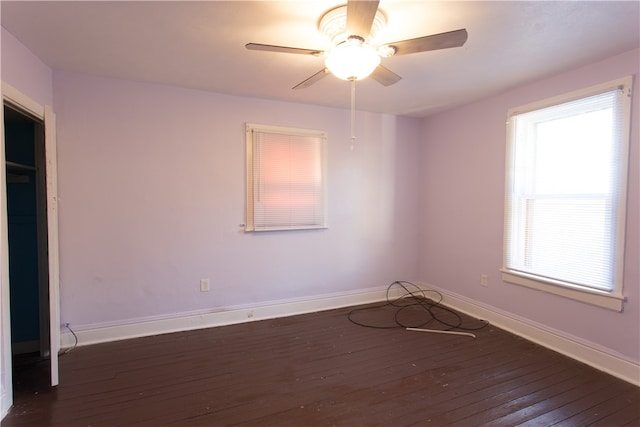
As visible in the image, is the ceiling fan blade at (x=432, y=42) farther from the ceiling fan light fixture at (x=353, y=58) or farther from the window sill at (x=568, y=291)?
the window sill at (x=568, y=291)

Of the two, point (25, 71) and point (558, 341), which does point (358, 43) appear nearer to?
point (25, 71)

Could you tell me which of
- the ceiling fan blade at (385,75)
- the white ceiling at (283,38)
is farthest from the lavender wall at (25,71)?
the ceiling fan blade at (385,75)

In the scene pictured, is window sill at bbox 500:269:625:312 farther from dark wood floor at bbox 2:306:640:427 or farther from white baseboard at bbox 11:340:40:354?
white baseboard at bbox 11:340:40:354

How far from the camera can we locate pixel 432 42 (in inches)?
66.2

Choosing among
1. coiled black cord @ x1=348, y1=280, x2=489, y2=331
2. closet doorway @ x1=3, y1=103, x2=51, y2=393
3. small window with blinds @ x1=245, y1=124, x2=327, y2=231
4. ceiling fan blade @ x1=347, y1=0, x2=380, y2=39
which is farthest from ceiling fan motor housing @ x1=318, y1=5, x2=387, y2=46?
coiled black cord @ x1=348, y1=280, x2=489, y2=331

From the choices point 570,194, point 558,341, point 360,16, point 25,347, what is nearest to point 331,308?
point 558,341

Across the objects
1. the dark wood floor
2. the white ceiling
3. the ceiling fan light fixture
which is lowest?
the dark wood floor

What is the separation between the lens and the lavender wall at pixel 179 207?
284 cm

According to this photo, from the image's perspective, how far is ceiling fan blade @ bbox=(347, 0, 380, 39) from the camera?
4.58ft

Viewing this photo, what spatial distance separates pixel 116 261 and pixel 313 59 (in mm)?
2478

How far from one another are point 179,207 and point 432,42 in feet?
8.51

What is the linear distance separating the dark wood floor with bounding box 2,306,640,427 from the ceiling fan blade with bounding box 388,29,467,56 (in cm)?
212

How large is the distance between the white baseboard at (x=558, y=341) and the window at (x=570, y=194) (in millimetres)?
361

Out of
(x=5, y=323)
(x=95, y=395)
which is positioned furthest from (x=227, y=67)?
(x=95, y=395)
